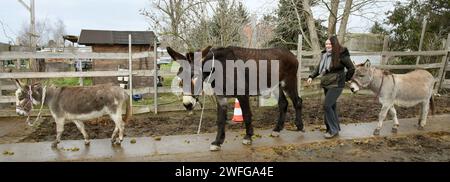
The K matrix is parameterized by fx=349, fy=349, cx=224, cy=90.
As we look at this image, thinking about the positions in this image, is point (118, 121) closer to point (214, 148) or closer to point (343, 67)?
point (214, 148)

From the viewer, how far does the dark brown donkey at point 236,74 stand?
5305mm

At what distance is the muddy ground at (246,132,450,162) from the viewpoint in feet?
17.1

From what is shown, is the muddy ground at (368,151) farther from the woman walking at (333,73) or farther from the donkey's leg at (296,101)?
the donkey's leg at (296,101)

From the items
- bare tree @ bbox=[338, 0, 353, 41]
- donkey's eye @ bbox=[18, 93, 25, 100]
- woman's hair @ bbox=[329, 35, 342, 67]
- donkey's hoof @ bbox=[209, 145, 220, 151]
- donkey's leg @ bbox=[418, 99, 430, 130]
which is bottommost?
donkey's hoof @ bbox=[209, 145, 220, 151]

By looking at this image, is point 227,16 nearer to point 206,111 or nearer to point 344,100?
point 206,111

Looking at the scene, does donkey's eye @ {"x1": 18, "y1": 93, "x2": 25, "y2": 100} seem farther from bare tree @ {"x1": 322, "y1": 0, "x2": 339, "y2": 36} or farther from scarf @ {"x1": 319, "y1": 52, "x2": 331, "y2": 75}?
bare tree @ {"x1": 322, "y1": 0, "x2": 339, "y2": 36}

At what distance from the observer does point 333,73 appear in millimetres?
6043

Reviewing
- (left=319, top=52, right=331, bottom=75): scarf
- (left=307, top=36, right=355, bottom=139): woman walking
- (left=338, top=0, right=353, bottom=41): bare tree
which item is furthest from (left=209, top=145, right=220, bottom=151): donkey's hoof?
(left=338, top=0, right=353, bottom=41): bare tree

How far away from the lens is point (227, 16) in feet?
31.2

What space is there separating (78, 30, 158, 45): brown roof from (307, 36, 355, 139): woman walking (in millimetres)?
10046

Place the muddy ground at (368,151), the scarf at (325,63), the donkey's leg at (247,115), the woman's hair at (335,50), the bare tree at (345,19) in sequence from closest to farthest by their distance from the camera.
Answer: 1. the muddy ground at (368,151)
2. the donkey's leg at (247,115)
3. the woman's hair at (335,50)
4. the scarf at (325,63)
5. the bare tree at (345,19)

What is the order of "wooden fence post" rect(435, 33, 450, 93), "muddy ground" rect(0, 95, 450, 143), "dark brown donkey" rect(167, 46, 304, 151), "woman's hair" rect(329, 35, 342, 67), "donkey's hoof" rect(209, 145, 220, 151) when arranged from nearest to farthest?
"dark brown donkey" rect(167, 46, 304, 151)
"donkey's hoof" rect(209, 145, 220, 151)
"woman's hair" rect(329, 35, 342, 67)
"muddy ground" rect(0, 95, 450, 143)
"wooden fence post" rect(435, 33, 450, 93)

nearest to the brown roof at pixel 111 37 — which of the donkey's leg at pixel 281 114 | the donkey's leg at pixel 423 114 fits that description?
the donkey's leg at pixel 281 114

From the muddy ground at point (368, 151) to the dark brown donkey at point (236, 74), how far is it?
0.65m
